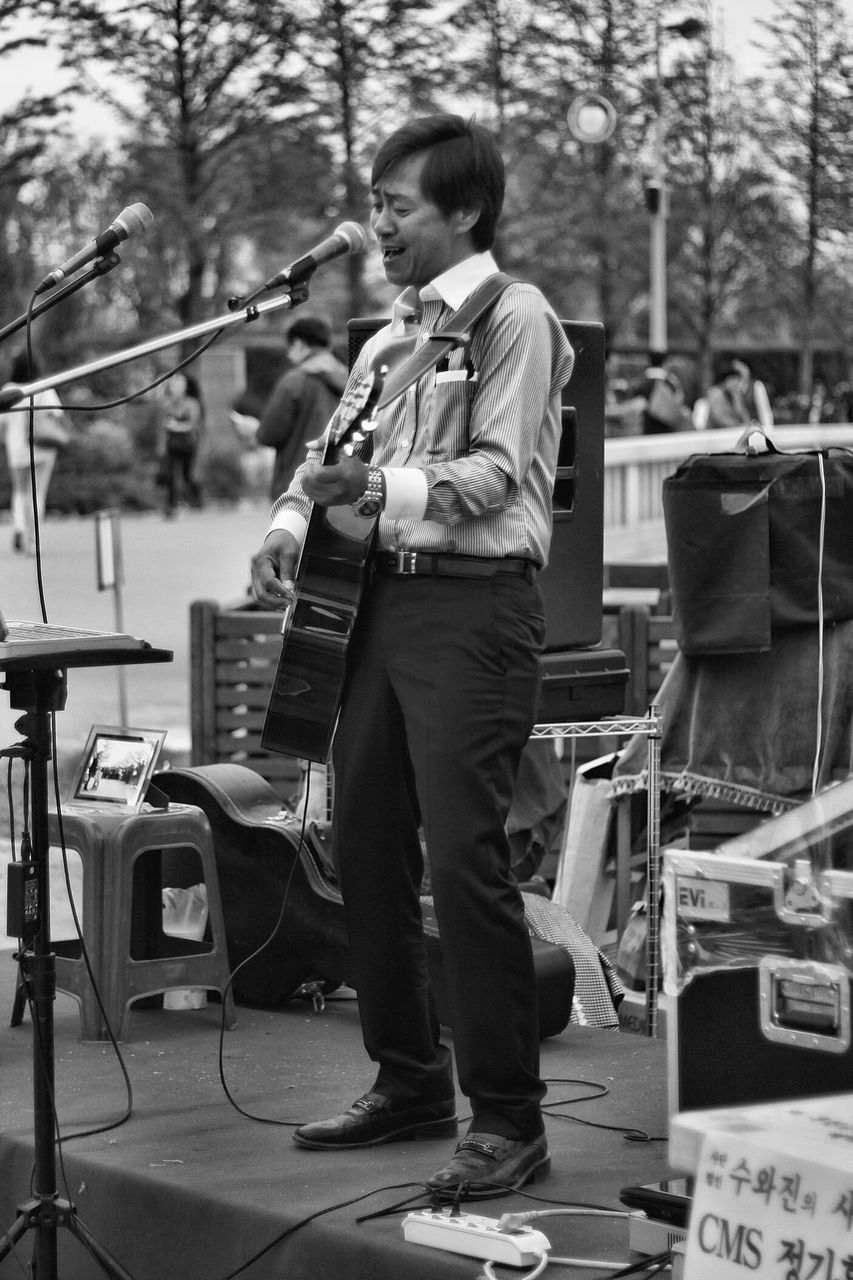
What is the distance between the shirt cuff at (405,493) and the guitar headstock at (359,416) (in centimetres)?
7

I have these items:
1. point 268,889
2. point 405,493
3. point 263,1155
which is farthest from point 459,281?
point 268,889

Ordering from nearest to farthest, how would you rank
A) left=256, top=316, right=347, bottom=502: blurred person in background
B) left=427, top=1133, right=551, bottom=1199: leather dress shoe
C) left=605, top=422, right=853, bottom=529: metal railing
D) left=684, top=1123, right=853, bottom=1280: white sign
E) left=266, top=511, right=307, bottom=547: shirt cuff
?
left=684, top=1123, right=853, bottom=1280: white sign
left=427, top=1133, right=551, bottom=1199: leather dress shoe
left=266, top=511, right=307, bottom=547: shirt cuff
left=256, top=316, right=347, bottom=502: blurred person in background
left=605, top=422, right=853, bottom=529: metal railing

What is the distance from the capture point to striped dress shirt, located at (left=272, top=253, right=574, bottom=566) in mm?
2826

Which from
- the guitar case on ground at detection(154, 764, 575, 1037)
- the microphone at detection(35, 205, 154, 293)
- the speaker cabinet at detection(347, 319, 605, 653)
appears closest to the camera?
the microphone at detection(35, 205, 154, 293)

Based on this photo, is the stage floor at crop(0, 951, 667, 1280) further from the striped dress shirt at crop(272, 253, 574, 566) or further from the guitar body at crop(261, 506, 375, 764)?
the striped dress shirt at crop(272, 253, 574, 566)

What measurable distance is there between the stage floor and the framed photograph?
0.53m

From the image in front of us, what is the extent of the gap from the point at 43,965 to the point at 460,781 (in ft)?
2.37

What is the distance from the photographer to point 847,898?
2.17 metres

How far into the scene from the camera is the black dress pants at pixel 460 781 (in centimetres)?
294

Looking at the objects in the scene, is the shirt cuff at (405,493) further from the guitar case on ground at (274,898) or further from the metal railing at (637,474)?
the metal railing at (637,474)

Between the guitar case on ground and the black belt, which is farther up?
the black belt

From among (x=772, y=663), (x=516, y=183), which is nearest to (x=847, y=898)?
(x=772, y=663)

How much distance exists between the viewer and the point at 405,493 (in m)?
2.76

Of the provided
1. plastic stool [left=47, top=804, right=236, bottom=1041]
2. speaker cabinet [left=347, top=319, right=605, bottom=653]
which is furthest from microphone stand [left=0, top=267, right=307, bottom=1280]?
speaker cabinet [left=347, top=319, right=605, bottom=653]
